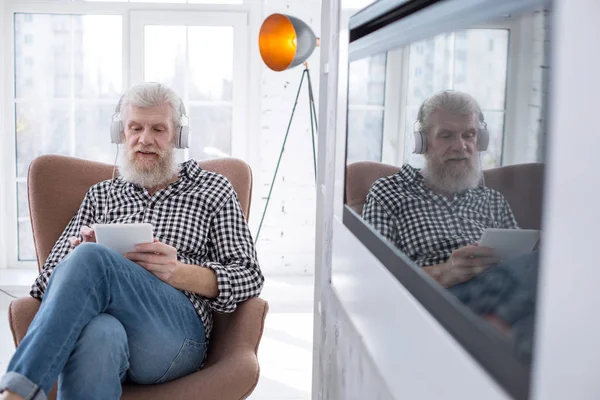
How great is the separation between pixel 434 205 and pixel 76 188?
1500mm

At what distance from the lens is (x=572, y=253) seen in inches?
20.9

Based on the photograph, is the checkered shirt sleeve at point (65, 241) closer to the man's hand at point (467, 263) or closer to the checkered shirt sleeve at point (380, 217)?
the checkered shirt sleeve at point (380, 217)

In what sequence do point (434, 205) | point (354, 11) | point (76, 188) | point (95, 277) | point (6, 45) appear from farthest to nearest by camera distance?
1. point (6, 45)
2. point (76, 188)
3. point (95, 277)
4. point (354, 11)
5. point (434, 205)

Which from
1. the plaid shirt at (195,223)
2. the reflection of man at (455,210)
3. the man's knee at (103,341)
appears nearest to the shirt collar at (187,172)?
the plaid shirt at (195,223)

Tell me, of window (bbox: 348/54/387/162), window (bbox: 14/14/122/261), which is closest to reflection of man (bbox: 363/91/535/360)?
window (bbox: 348/54/387/162)

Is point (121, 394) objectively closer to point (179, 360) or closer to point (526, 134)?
point (179, 360)

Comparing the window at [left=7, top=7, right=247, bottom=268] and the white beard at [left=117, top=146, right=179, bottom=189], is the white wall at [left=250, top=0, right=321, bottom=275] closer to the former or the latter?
the window at [left=7, top=7, right=247, bottom=268]

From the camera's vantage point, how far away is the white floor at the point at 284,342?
2652 millimetres

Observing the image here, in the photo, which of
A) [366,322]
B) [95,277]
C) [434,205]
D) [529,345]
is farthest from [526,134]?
[95,277]

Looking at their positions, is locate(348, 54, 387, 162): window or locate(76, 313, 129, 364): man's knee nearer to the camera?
locate(348, 54, 387, 162): window

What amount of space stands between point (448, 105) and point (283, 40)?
203 centimetres

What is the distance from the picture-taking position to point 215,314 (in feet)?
6.50

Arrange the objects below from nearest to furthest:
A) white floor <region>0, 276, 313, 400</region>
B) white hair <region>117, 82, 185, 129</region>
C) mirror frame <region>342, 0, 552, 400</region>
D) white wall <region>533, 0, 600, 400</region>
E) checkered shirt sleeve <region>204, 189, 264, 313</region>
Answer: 1. white wall <region>533, 0, 600, 400</region>
2. mirror frame <region>342, 0, 552, 400</region>
3. checkered shirt sleeve <region>204, 189, 264, 313</region>
4. white hair <region>117, 82, 185, 129</region>
5. white floor <region>0, 276, 313, 400</region>

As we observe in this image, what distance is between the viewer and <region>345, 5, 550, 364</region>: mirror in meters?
0.60
